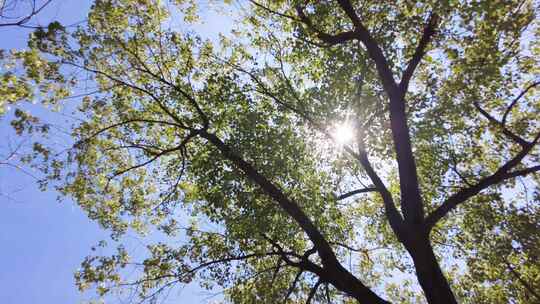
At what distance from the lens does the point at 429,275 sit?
744cm

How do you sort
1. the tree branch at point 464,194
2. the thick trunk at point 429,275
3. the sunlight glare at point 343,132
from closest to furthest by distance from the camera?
the thick trunk at point 429,275
the tree branch at point 464,194
the sunlight glare at point 343,132

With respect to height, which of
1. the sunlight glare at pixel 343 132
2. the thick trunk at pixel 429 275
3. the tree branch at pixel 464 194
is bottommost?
the thick trunk at pixel 429 275

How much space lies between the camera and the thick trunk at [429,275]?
7109 mm

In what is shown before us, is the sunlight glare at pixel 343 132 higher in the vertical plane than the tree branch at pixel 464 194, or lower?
higher

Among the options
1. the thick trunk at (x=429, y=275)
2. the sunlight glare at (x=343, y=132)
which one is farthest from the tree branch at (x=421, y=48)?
the thick trunk at (x=429, y=275)

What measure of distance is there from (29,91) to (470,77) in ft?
45.6

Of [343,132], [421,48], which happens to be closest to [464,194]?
[421,48]

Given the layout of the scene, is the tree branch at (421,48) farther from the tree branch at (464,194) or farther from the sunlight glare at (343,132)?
the tree branch at (464,194)

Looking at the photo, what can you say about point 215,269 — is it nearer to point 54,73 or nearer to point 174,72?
point 174,72

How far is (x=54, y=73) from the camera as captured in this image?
1091cm

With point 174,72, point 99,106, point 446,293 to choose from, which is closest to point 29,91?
point 99,106

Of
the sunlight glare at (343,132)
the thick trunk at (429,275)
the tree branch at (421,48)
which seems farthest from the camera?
the sunlight glare at (343,132)

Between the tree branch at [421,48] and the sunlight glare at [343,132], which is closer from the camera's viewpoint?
the tree branch at [421,48]

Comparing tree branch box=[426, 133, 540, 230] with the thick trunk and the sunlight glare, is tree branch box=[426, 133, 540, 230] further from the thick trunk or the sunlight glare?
the sunlight glare
